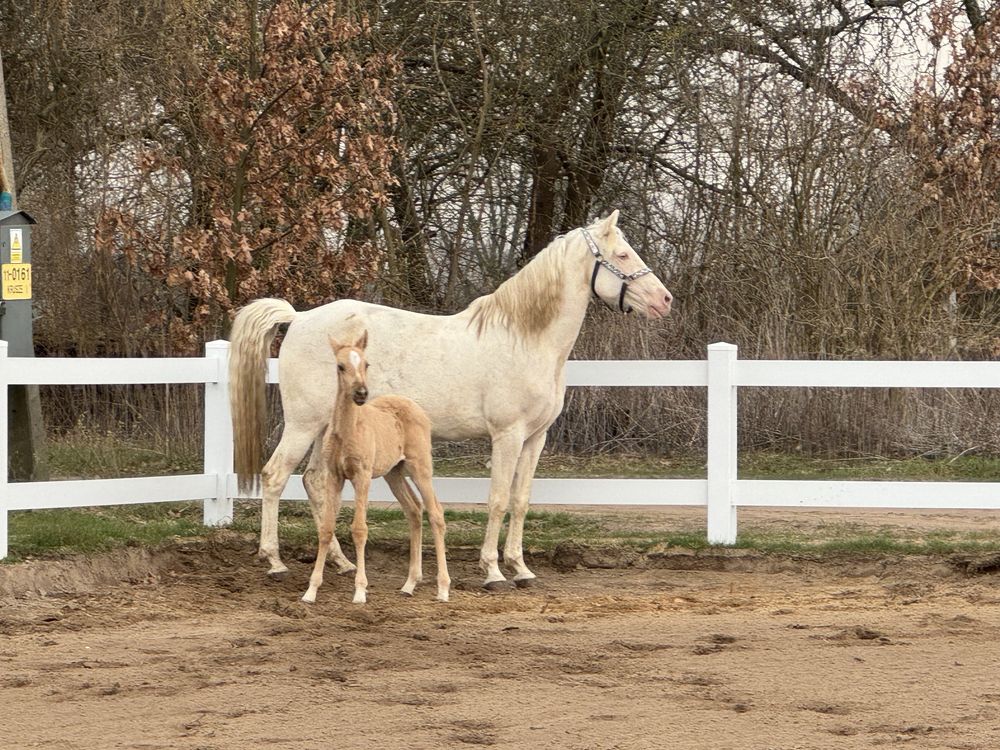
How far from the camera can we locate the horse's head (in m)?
8.34

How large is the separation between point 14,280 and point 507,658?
5677mm

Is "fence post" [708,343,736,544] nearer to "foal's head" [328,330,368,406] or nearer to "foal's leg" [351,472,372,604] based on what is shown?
"foal's leg" [351,472,372,604]

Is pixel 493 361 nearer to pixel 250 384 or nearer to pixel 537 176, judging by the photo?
pixel 250 384

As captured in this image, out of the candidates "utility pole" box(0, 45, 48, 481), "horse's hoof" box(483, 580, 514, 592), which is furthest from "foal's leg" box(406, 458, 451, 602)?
"utility pole" box(0, 45, 48, 481)

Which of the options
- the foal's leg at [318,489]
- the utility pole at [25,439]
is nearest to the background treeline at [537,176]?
the utility pole at [25,439]

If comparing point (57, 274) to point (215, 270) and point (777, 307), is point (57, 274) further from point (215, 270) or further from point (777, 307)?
point (777, 307)

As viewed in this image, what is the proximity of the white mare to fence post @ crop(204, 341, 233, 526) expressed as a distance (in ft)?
4.44

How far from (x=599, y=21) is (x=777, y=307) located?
4519mm

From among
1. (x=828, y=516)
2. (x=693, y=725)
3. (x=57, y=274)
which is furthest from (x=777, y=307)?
(x=693, y=725)

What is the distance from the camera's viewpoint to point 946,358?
47.8ft

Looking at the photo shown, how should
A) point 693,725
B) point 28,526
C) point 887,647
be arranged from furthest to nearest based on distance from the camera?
point 28,526 < point 887,647 < point 693,725

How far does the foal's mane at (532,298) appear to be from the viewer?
27.4ft

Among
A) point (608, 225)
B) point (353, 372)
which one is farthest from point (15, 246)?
point (608, 225)

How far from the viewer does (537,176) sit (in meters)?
18.1
